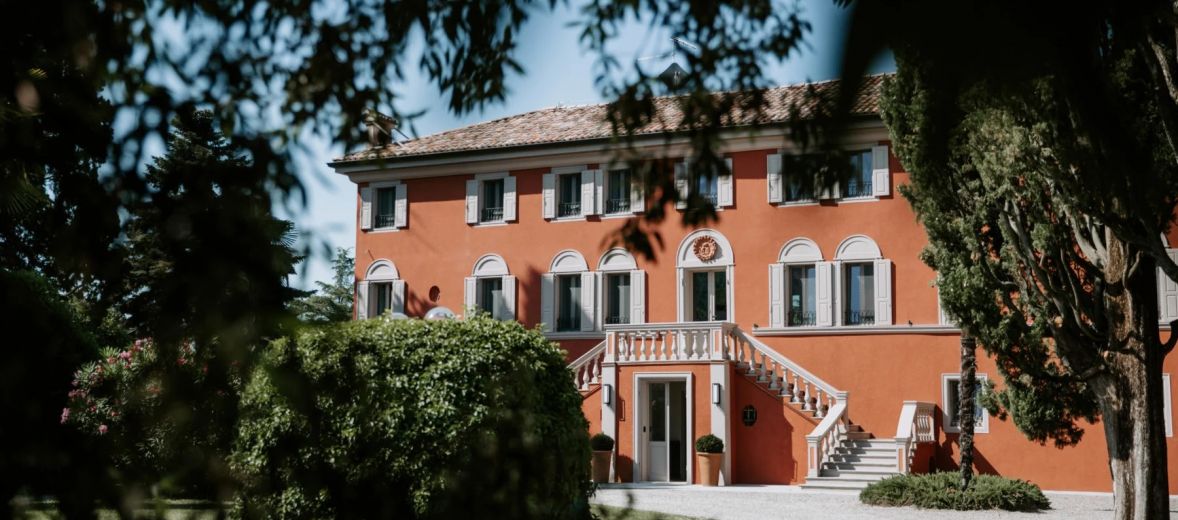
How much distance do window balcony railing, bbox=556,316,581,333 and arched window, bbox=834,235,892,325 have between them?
5768mm

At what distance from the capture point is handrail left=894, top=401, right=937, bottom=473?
20.6 m

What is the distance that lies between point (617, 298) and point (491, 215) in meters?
3.63

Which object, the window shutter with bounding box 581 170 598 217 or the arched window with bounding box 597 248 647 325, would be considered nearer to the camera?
the arched window with bounding box 597 248 647 325

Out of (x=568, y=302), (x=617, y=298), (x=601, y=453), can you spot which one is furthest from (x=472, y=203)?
(x=601, y=453)

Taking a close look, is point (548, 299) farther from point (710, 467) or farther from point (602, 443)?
point (710, 467)

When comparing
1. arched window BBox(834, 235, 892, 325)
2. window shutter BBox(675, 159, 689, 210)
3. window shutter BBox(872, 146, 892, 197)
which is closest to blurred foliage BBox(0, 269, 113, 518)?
window shutter BBox(675, 159, 689, 210)

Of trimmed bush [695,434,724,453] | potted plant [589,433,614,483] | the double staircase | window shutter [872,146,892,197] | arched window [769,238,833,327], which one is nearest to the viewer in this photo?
the double staircase

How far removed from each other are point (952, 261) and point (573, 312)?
1155cm

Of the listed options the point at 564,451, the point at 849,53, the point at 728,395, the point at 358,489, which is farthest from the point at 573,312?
the point at 849,53

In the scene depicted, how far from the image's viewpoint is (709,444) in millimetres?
22125

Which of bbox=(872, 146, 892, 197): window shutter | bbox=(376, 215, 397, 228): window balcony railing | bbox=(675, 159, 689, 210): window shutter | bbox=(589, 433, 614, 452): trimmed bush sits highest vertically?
bbox=(872, 146, 892, 197): window shutter

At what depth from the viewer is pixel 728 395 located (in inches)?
897

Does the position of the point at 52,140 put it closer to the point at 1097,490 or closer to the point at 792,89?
the point at 792,89

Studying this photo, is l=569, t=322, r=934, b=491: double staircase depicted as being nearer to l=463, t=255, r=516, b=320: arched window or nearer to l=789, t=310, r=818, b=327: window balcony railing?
l=789, t=310, r=818, b=327: window balcony railing
